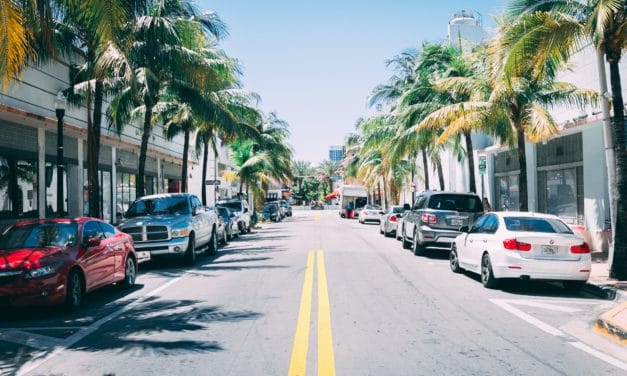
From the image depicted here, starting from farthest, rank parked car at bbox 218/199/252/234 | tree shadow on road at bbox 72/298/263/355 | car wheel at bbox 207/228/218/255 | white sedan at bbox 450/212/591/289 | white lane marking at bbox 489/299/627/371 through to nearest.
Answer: parked car at bbox 218/199/252/234
car wheel at bbox 207/228/218/255
white sedan at bbox 450/212/591/289
tree shadow on road at bbox 72/298/263/355
white lane marking at bbox 489/299/627/371

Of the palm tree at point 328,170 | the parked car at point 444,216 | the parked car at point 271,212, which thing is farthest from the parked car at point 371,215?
the palm tree at point 328,170

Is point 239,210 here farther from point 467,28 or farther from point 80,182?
point 467,28

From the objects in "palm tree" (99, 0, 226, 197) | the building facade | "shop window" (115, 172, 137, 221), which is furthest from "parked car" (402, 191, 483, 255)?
"shop window" (115, 172, 137, 221)

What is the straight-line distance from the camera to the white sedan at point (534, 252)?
36.7ft

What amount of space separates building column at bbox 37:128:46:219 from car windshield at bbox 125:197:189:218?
5503mm

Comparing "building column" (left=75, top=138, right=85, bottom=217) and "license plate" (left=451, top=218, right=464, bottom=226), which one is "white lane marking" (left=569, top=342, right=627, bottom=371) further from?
"building column" (left=75, top=138, right=85, bottom=217)

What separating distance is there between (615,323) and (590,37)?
24.2ft

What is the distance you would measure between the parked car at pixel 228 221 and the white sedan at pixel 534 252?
1558 cm

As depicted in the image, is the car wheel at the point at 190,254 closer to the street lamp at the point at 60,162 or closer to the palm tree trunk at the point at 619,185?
the street lamp at the point at 60,162

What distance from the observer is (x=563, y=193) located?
71.4 feet

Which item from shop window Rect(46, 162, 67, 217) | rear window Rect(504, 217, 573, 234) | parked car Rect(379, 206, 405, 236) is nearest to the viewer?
rear window Rect(504, 217, 573, 234)

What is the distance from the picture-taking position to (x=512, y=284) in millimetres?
12773

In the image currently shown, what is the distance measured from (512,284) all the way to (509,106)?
25.4 ft

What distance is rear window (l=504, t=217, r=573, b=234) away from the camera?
11812mm
